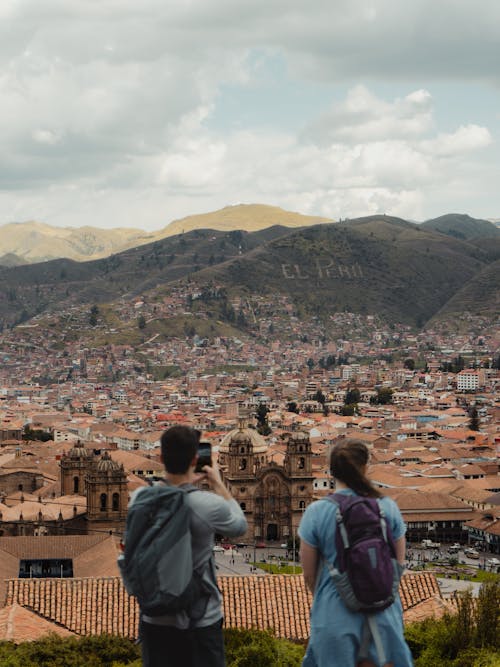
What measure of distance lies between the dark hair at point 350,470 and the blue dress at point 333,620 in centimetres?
14

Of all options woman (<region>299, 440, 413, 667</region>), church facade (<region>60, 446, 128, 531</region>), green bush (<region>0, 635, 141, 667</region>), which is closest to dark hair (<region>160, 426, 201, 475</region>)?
woman (<region>299, 440, 413, 667</region>)

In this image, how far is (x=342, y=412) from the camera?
107938 mm

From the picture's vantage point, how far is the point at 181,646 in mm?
6027

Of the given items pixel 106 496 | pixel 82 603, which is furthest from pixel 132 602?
pixel 106 496

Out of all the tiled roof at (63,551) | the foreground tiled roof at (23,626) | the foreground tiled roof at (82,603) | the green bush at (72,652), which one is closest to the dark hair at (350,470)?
the green bush at (72,652)

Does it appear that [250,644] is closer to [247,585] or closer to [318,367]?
[247,585]

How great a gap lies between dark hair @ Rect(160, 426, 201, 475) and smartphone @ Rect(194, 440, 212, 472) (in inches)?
5.6

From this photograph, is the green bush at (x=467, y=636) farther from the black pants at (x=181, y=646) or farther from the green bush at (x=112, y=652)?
the black pants at (x=181, y=646)

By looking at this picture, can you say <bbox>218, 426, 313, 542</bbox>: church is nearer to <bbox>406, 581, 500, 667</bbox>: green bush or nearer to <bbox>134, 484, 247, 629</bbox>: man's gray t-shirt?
<bbox>406, 581, 500, 667</bbox>: green bush

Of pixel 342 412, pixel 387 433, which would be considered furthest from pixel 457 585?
pixel 342 412

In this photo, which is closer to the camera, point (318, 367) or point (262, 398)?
point (262, 398)

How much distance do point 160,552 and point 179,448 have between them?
0.54m

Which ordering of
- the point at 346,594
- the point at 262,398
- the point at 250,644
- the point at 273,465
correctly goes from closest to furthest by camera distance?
the point at 346,594 → the point at 250,644 → the point at 273,465 → the point at 262,398

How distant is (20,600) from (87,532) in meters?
23.0
